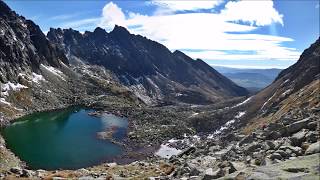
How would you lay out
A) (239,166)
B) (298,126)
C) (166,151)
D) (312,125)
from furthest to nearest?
(166,151)
(298,126)
(312,125)
(239,166)

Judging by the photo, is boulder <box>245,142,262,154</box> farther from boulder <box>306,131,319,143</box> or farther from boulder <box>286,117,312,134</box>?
boulder <box>306,131,319,143</box>

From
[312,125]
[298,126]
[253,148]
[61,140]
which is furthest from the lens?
[61,140]

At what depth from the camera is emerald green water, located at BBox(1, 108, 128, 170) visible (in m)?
115

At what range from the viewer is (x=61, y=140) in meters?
144

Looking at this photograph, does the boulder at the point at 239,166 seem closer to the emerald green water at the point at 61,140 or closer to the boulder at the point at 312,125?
the boulder at the point at 312,125

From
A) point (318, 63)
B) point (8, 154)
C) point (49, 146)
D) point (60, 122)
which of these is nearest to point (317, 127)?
point (8, 154)

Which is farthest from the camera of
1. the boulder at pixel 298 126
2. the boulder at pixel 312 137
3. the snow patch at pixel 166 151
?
the snow patch at pixel 166 151

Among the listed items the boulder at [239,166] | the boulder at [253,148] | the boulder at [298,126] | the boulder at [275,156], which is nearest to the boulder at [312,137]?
the boulder at [275,156]

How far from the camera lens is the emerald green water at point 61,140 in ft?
378

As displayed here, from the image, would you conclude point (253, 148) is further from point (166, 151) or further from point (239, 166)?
point (166, 151)

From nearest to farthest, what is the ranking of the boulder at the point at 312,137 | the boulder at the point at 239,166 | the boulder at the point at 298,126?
the boulder at the point at 239,166
the boulder at the point at 312,137
the boulder at the point at 298,126

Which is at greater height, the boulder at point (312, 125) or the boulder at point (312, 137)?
the boulder at point (312, 125)

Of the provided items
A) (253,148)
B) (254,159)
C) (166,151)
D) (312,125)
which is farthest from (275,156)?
(166,151)

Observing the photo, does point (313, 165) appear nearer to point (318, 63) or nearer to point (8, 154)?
point (8, 154)
